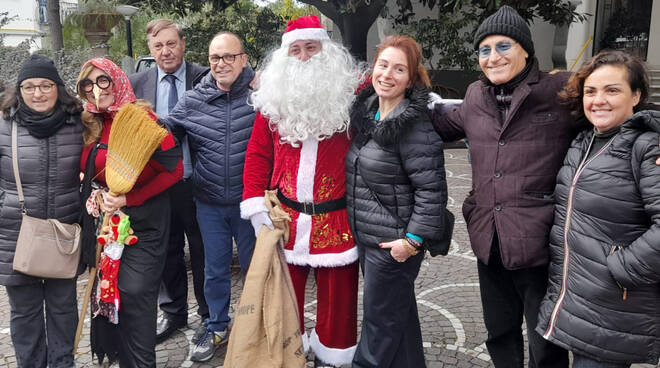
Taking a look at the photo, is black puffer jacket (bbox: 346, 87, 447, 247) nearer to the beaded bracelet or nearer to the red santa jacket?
the beaded bracelet

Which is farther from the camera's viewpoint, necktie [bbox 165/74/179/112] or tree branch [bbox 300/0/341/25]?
tree branch [bbox 300/0/341/25]

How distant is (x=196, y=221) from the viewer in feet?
12.7

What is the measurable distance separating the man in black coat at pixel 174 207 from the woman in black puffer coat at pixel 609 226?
2.52m

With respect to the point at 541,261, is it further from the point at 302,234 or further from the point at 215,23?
the point at 215,23

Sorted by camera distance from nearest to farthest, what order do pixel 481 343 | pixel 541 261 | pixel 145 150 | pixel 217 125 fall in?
pixel 541 261, pixel 145 150, pixel 217 125, pixel 481 343

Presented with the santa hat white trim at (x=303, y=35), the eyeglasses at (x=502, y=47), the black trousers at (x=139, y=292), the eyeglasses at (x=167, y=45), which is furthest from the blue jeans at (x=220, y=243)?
the eyeglasses at (x=502, y=47)

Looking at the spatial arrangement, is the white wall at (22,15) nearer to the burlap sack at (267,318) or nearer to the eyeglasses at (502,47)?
the burlap sack at (267,318)

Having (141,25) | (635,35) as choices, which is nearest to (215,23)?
(635,35)

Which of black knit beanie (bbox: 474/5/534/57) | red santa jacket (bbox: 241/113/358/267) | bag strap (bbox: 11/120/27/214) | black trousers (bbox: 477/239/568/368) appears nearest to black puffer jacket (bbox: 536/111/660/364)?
black trousers (bbox: 477/239/568/368)

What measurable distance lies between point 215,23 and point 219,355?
1175 centimetres

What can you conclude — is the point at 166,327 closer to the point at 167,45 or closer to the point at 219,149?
the point at 219,149

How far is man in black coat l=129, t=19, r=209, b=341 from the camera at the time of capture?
3857 mm

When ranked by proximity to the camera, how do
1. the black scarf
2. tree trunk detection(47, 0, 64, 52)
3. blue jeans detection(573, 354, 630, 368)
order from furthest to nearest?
tree trunk detection(47, 0, 64, 52), the black scarf, blue jeans detection(573, 354, 630, 368)

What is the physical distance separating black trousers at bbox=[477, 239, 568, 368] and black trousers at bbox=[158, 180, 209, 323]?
6.84ft
